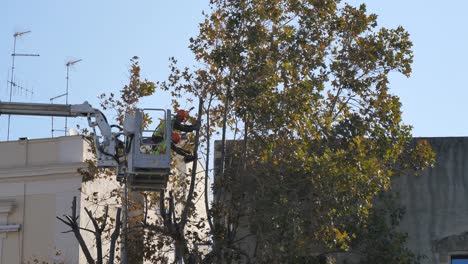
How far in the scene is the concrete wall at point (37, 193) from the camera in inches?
1234

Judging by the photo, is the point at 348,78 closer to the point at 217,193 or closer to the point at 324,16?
the point at 324,16

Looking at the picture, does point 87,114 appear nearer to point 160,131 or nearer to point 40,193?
point 160,131

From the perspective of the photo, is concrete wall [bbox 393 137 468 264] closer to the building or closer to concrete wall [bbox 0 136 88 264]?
the building

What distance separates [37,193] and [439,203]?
38.0ft

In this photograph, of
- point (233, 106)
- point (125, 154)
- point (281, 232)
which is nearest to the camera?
point (125, 154)

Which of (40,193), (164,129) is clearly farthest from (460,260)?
(40,193)

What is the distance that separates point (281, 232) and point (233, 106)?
2982mm

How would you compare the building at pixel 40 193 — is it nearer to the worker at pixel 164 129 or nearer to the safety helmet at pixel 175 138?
the safety helmet at pixel 175 138

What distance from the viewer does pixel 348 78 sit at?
23.7m

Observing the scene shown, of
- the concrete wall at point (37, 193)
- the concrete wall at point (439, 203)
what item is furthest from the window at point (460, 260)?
the concrete wall at point (37, 193)

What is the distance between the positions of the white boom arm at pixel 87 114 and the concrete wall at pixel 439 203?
767 centimetres

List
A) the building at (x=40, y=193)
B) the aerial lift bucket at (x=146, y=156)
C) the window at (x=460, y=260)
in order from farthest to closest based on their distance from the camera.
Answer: the building at (x=40, y=193), the window at (x=460, y=260), the aerial lift bucket at (x=146, y=156)

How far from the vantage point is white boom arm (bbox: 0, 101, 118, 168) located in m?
20.0

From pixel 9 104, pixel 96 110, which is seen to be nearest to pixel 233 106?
pixel 96 110
